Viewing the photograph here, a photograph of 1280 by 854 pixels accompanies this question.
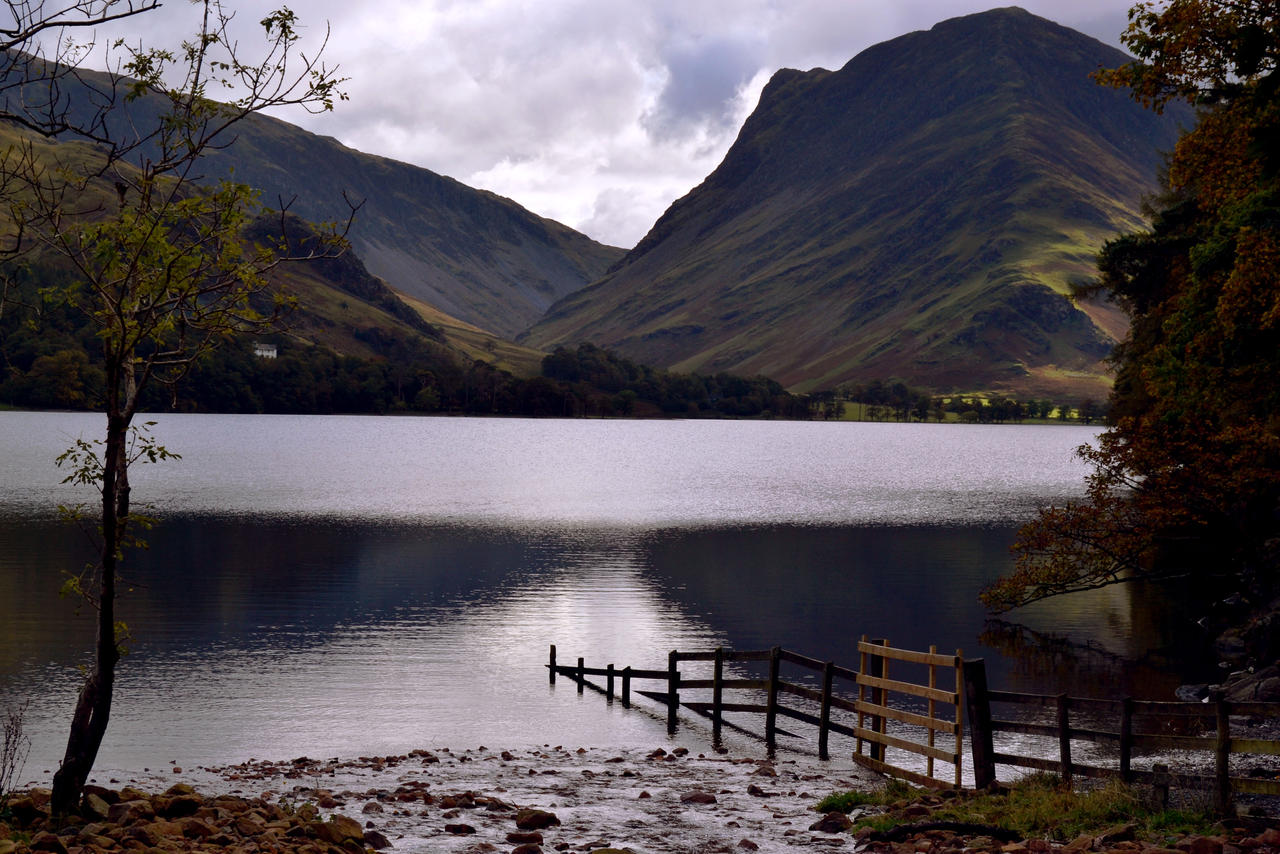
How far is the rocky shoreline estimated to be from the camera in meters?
17.6

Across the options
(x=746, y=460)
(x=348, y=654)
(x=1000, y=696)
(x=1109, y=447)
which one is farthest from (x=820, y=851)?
(x=746, y=460)

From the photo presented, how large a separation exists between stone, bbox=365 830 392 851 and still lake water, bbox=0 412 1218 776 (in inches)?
507

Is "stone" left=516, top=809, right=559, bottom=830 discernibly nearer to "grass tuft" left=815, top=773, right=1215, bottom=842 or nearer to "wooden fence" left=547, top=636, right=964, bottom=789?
"grass tuft" left=815, top=773, right=1215, bottom=842

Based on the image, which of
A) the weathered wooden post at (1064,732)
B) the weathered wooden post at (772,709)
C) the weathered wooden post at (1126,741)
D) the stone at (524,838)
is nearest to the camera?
the stone at (524,838)

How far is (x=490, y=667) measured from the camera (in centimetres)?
4562

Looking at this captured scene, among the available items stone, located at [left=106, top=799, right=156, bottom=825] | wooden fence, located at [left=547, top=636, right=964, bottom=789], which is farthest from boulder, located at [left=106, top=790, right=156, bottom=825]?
wooden fence, located at [left=547, top=636, right=964, bottom=789]

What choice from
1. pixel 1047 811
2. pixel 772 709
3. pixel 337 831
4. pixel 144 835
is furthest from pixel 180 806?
pixel 772 709

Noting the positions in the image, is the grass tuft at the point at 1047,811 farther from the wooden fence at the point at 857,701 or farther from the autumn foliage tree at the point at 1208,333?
the autumn foliage tree at the point at 1208,333

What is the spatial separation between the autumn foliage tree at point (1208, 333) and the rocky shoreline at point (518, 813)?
19351mm

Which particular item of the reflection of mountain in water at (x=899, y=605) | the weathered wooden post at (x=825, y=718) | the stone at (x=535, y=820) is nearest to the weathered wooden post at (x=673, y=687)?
the weathered wooden post at (x=825, y=718)

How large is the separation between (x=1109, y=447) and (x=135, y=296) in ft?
148

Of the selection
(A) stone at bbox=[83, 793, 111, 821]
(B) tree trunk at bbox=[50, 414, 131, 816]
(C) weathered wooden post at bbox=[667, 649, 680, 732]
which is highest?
(B) tree trunk at bbox=[50, 414, 131, 816]

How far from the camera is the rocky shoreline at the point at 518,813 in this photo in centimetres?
1761

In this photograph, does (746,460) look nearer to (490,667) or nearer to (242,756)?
(490,667)
